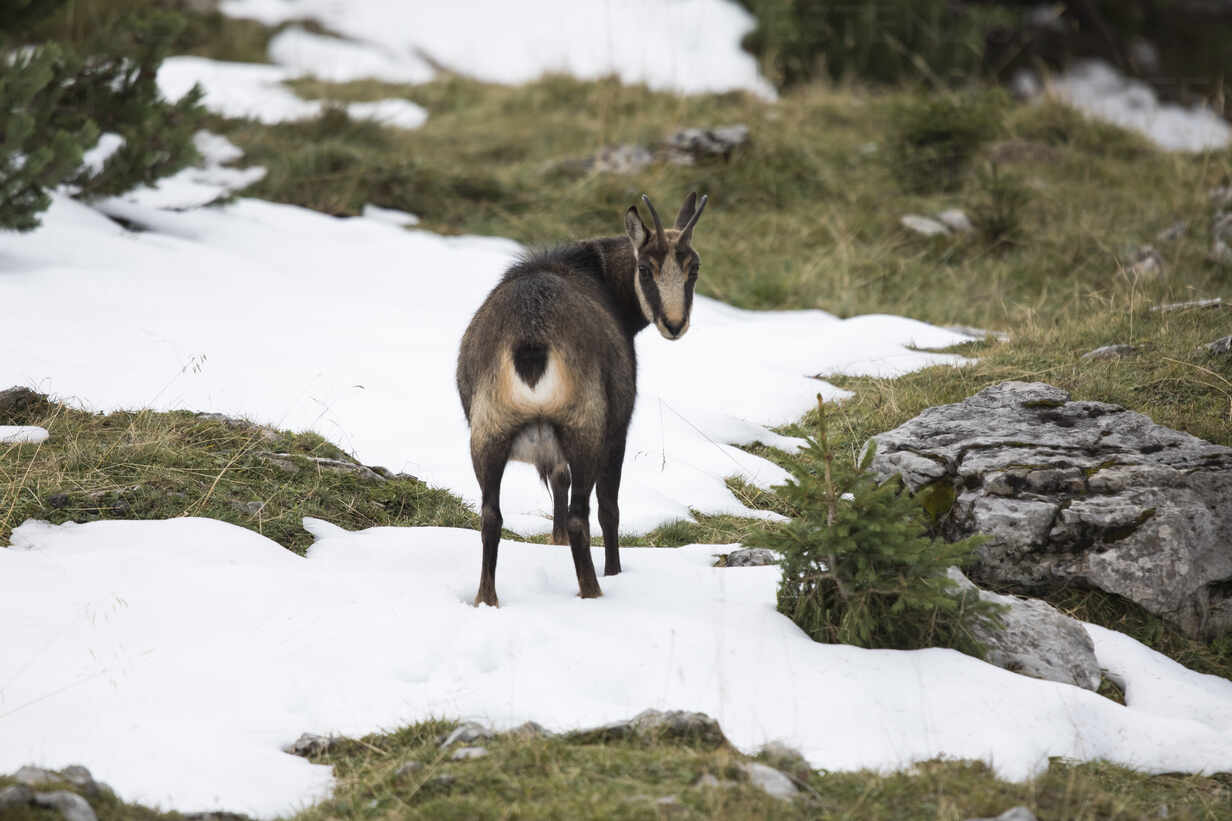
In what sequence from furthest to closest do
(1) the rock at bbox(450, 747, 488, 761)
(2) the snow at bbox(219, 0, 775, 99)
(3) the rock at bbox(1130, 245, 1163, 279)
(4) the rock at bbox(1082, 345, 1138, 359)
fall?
(2) the snow at bbox(219, 0, 775, 99)
(3) the rock at bbox(1130, 245, 1163, 279)
(4) the rock at bbox(1082, 345, 1138, 359)
(1) the rock at bbox(450, 747, 488, 761)

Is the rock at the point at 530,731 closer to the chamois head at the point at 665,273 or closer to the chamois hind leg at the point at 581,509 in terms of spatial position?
the chamois hind leg at the point at 581,509

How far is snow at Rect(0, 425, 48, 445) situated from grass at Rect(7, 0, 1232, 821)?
0.24ft

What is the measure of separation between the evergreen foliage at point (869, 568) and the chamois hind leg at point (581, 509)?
777 mm

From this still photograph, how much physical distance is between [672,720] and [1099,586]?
258 cm

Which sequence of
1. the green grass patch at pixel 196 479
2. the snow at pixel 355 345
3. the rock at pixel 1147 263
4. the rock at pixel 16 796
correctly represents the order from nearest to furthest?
1. the rock at pixel 16 796
2. the green grass patch at pixel 196 479
3. the snow at pixel 355 345
4. the rock at pixel 1147 263

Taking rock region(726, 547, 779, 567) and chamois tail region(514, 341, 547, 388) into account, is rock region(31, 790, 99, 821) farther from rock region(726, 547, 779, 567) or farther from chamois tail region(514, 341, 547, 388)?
rock region(726, 547, 779, 567)

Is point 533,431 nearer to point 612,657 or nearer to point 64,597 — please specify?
point 612,657

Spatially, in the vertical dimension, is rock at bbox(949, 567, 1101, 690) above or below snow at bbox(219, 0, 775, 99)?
below

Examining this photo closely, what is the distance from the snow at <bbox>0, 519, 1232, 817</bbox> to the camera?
3627 mm

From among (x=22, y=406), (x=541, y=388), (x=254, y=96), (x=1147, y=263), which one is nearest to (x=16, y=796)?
(x=541, y=388)

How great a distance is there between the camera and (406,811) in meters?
3.15

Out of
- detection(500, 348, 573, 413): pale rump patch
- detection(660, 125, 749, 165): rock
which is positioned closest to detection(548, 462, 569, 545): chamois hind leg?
detection(500, 348, 573, 413): pale rump patch

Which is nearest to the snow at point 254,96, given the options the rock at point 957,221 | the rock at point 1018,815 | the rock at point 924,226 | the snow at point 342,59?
the snow at point 342,59

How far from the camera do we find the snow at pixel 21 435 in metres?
5.70
